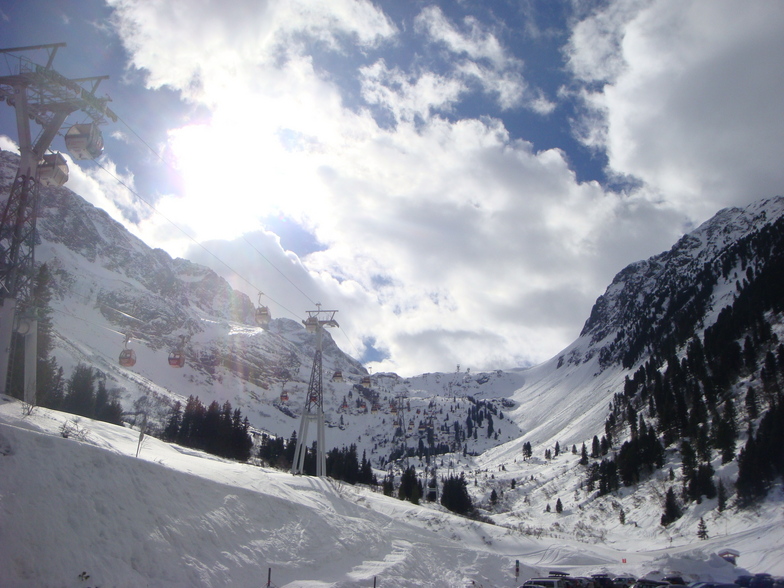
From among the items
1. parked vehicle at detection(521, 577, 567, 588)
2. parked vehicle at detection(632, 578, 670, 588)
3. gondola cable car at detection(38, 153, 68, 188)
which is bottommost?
parked vehicle at detection(521, 577, 567, 588)

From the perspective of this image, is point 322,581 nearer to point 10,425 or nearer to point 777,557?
point 10,425

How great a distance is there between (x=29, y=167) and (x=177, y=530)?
58.8 feet

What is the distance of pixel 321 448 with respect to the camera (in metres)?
43.8

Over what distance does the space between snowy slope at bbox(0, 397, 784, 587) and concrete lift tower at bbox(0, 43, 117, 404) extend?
4.75 metres

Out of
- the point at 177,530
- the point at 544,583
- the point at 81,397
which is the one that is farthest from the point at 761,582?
the point at 81,397

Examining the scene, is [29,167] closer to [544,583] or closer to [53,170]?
[53,170]

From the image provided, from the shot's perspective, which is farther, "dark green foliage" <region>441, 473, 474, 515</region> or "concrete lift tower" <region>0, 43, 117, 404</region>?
"dark green foliage" <region>441, 473, 474, 515</region>

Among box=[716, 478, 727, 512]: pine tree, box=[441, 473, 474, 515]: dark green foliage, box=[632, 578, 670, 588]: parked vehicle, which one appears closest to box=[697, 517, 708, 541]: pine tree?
box=[716, 478, 727, 512]: pine tree

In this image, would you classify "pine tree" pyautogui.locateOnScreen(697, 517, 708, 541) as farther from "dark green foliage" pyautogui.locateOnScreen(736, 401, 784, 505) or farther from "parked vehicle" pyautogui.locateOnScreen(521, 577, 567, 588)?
"parked vehicle" pyautogui.locateOnScreen(521, 577, 567, 588)

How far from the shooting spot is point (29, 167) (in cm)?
2144

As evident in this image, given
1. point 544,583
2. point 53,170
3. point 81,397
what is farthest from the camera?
point 81,397

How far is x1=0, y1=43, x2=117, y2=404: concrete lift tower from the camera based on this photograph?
67.3ft

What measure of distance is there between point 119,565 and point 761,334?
100777 mm

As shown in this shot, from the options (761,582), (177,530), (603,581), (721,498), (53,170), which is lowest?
(603,581)
